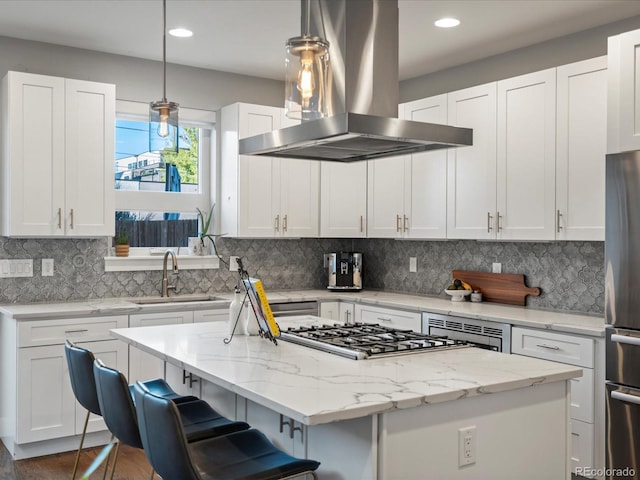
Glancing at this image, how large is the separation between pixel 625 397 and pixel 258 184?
297cm

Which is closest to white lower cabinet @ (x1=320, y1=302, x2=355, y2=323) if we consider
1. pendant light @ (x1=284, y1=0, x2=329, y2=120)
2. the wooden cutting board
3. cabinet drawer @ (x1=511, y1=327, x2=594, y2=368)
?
the wooden cutting board

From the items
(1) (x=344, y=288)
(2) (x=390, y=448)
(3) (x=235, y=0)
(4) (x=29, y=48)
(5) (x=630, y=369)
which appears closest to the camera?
(2) (x=390, y=448)

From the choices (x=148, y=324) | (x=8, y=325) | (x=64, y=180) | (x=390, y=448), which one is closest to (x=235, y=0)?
(x=64, y=180)

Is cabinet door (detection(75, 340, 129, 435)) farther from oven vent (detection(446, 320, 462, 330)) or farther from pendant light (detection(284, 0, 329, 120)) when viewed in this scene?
pendant light (detection(284, 0, 329, 120))

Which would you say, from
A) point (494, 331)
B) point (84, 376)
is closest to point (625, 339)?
point (494, 331)

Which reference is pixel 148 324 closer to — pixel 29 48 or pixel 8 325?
pixel 8 325

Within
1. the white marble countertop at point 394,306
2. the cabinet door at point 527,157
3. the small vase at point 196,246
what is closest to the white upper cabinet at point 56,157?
the white marble countertop at point 394,306

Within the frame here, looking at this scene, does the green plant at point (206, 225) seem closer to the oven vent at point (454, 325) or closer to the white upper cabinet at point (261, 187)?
the white upper cabinet at point (261, 187)

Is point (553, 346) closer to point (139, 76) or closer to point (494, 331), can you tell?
point (494, 331)

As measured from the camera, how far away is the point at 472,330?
405 cm

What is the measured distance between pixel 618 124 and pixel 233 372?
2.29 meters

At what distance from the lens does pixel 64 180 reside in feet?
13.8

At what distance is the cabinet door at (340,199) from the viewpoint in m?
5.31

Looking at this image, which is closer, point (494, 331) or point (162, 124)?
point (162, 124)
